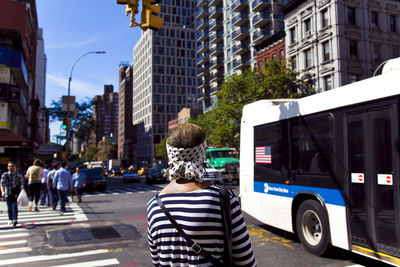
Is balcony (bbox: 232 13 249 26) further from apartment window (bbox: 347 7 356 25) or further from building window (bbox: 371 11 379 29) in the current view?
building window (bbox: 371 11 379 29)

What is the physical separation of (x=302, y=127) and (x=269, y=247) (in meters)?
2.66

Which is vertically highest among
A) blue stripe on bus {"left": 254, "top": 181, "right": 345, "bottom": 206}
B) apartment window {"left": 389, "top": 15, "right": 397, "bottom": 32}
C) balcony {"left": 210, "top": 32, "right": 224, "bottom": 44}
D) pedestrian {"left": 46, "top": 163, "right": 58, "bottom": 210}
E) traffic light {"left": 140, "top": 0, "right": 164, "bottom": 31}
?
balcony {"left": 210, "top": 32, "right": 224, "bottom": 44}

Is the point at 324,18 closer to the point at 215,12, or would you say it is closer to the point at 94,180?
the point at 94,180

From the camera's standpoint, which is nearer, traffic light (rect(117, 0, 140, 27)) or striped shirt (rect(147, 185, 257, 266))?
striped shirt (rect(147, 185, 257, 266))

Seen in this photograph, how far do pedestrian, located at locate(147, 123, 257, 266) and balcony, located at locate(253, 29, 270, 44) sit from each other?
160 feet

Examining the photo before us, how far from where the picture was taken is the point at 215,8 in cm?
6481

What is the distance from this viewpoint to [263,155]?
26.7ft

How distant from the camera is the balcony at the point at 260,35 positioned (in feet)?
160

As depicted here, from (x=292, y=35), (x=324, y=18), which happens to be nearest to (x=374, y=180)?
(x=324, y=18)

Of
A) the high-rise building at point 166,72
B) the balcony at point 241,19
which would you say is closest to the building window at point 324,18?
the balcony at point 241,19

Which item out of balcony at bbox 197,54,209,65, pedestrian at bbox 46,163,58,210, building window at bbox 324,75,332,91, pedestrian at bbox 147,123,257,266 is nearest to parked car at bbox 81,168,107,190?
pedestrian at bbox 46,163,58,210

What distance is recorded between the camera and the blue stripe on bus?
5648 millimetres

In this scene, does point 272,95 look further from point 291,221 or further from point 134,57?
point 134,57

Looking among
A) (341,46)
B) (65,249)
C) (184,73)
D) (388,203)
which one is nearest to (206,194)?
(388,203)
